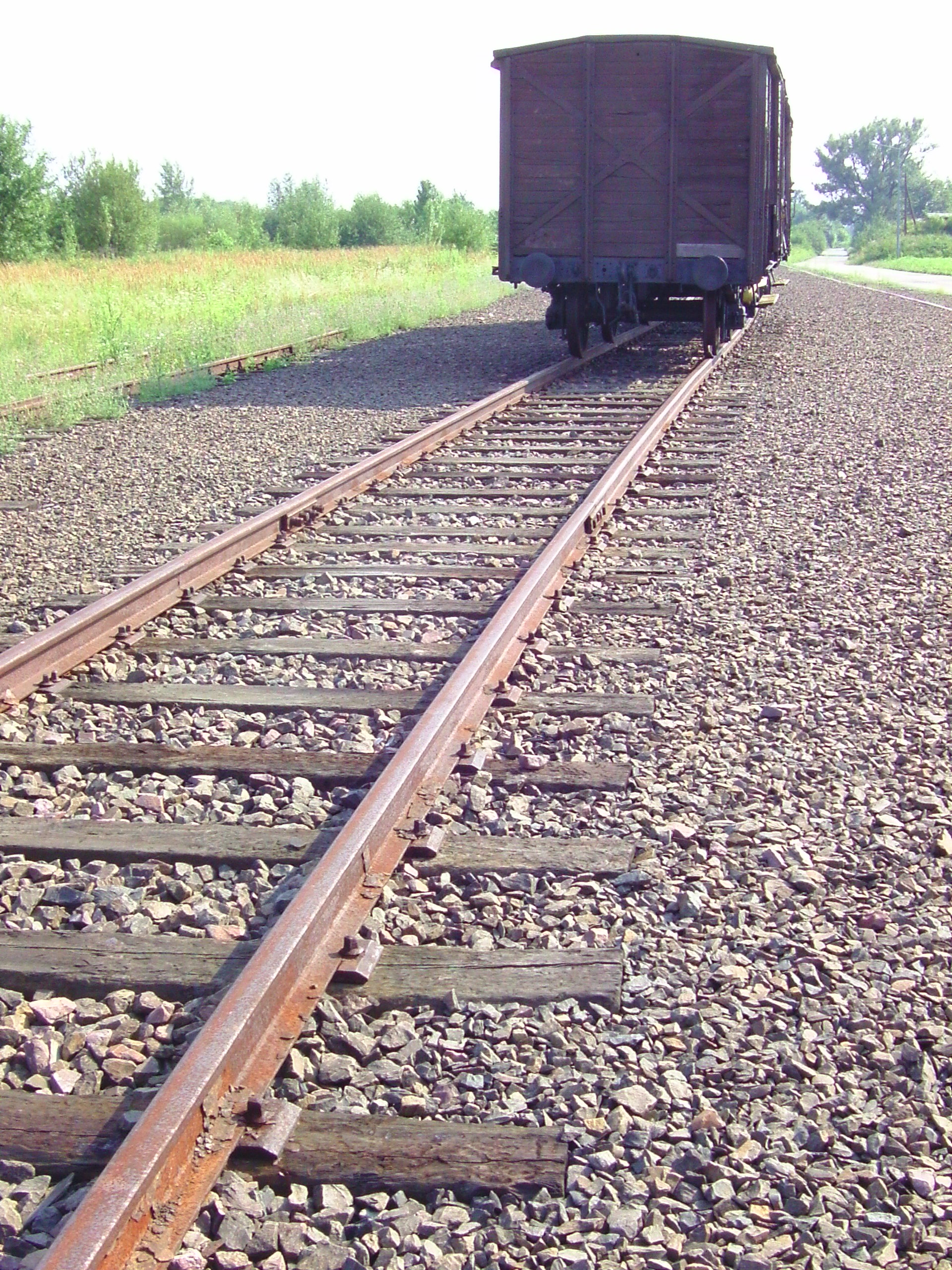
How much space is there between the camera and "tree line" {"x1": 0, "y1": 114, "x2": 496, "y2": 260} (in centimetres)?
4584

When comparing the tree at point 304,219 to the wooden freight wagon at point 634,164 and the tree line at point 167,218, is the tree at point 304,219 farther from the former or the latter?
the wooden freight wagon at point 634,164

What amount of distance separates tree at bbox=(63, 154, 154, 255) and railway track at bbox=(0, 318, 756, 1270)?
51307mm

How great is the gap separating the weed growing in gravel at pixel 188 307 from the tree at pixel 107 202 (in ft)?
61.6

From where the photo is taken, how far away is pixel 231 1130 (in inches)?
89.3

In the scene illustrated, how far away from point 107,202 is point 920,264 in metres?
36.8

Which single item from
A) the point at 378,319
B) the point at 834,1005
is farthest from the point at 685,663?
the point at 378,319

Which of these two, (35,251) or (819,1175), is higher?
(35,251)

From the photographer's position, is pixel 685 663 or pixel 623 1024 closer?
pixel 623 1024

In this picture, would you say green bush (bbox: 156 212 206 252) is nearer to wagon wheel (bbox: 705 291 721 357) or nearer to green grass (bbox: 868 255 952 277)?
green grass (bbox: 868 255 952 277)

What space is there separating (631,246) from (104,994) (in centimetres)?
1202

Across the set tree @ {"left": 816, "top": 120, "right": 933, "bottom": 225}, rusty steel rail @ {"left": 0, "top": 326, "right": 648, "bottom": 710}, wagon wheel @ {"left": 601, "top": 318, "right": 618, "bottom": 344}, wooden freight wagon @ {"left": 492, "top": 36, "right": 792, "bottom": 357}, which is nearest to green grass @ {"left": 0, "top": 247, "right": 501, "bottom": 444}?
rusty steel rail @ {"left": 0, "top": 326, "right": 648, "bottom": 710}

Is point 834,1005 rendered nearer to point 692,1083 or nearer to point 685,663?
point 692,1083

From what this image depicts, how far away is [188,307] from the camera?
20.8 m

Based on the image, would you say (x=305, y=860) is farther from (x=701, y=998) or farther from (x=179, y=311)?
(x=179, y=311)
